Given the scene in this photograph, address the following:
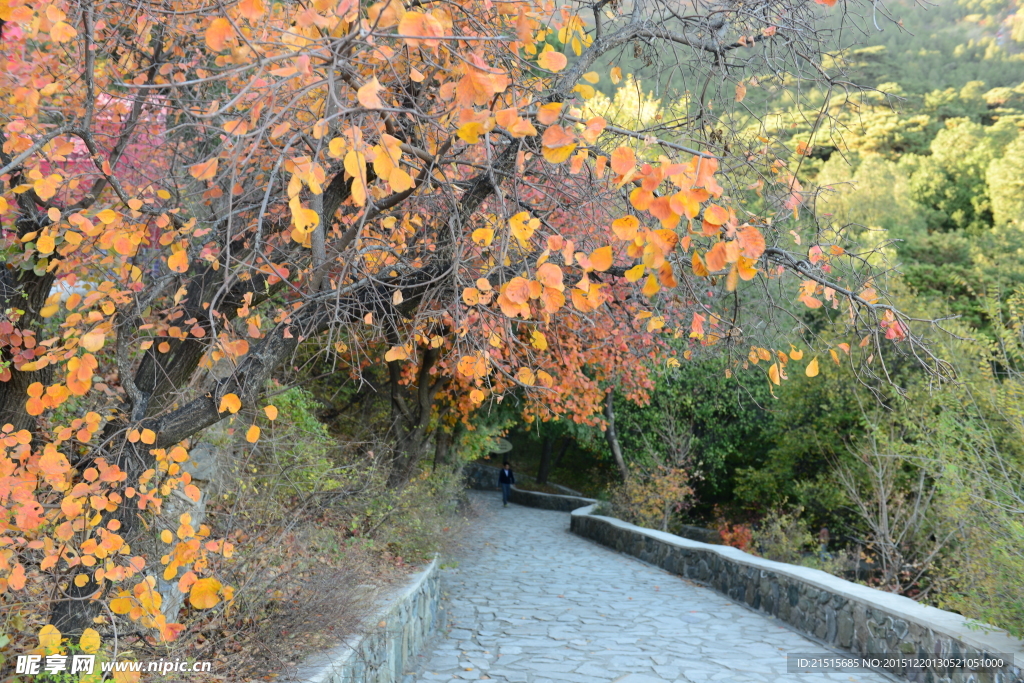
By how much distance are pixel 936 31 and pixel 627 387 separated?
43.6m

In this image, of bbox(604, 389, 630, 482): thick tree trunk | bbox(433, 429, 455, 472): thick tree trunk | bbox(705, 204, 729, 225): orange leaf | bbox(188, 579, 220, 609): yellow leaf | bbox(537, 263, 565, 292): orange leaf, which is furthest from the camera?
bbox(604, 389, 630, 482): thick tree trunk

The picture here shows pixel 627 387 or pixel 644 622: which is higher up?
pixel 627 387

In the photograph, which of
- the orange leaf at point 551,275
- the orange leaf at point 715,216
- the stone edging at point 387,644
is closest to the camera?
the orange leaf at point 715,216

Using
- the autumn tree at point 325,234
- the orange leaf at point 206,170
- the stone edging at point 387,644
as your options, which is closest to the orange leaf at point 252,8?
the autumn tree at point 325,234

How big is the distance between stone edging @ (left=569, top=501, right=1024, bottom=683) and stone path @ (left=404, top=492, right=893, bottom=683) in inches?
8.7

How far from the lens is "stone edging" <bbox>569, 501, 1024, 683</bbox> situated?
5039 millimetres

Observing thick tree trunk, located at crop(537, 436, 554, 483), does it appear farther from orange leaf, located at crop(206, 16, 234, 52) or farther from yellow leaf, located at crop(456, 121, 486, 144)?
yellow leaf, located at crop(456, 121, 486, 144)

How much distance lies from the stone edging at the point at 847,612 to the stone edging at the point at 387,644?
381cm

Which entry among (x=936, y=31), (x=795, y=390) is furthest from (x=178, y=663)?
(x=936, y=31)

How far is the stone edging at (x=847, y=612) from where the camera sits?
5039 millimetres

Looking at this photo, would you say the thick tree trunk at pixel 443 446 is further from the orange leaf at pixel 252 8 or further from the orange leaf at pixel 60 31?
the orange leaf at pixel 252 8

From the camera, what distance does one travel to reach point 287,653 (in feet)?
14.0

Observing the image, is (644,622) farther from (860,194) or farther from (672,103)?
(860,194)

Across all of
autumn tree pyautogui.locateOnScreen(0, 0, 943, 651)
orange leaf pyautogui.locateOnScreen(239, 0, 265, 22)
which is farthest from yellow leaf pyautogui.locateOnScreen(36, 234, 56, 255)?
orange leaf pyautogui.locateOnScreen(239, 0, 265, 22)
